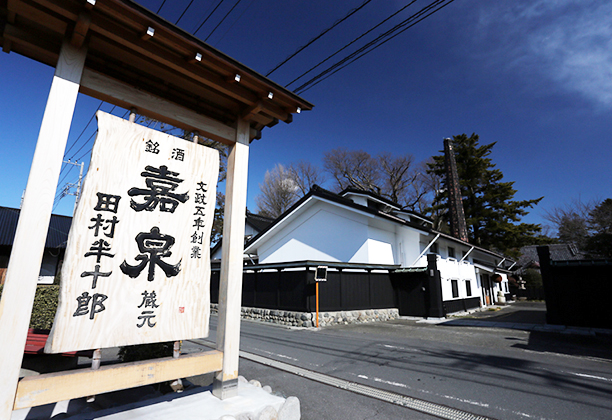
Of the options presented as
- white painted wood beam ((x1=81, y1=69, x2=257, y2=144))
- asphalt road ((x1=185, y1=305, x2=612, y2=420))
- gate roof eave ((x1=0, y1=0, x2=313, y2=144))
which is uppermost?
gate roof eave ((x1=0, y1=0, x2=313, y2=144))

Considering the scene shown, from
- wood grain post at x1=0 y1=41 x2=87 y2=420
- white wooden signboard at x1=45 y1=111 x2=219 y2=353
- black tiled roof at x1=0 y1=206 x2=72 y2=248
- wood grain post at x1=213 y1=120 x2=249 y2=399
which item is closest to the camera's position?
wood grain post at x1=0 y1=41 x2=87 y2=420

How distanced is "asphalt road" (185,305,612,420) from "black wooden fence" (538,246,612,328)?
2643 millimetres

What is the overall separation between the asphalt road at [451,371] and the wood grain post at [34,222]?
3161 mm

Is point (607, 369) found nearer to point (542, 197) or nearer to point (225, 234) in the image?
point (225, 234)

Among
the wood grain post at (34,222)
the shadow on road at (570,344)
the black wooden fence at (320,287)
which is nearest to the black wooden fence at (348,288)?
the black wooden fence at (320,287)

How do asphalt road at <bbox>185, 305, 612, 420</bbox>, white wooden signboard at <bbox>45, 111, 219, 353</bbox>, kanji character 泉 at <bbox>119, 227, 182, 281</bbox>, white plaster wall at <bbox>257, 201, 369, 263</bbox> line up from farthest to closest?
white plaster wall at <bbox>257, 201, 369, 263</bbox> → asphalt road at <bbox>185, 305, 612, 420</bbox> → kanji character 泉 at <bbox>119, 227, 182, 281</bbox> → white wooden signboard at <bbox>45, 111, 219, 353</bbox>

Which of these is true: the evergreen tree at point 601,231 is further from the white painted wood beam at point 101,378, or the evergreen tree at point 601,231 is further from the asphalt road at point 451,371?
the white painted wood beam at point 101,378

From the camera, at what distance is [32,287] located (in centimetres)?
247

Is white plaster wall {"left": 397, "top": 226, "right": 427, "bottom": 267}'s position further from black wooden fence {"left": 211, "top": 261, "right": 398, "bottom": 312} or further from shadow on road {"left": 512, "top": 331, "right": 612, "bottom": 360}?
shadow on road {"left": 512, "top": 331, "right": 612, "bottom": 360}

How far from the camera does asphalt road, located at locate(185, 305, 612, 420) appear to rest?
13.6 ft

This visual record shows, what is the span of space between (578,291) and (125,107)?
1680 centimetres

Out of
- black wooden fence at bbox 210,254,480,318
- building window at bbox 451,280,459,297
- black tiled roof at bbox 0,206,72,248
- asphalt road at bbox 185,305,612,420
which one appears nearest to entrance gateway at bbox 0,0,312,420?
asphalt road at bbox 185,305,612,420

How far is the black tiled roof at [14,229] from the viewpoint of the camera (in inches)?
783

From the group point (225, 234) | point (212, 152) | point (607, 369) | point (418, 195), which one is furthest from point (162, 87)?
point (418, 195)
